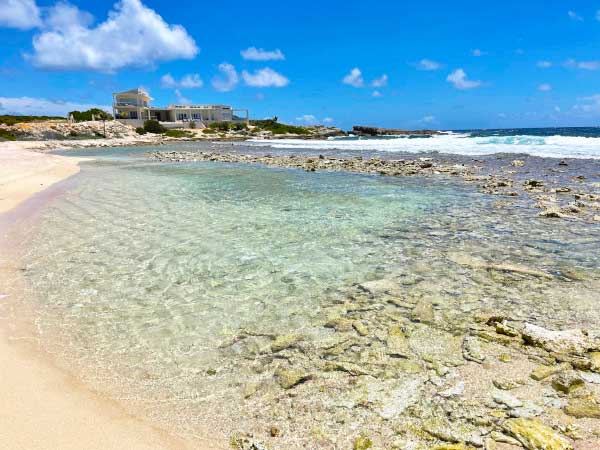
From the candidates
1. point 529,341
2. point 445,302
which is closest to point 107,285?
point 445,302

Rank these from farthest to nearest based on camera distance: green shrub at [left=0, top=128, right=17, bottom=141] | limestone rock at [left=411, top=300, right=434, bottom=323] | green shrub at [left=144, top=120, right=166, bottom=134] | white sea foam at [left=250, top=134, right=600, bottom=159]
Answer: green shrub at [left=144, top=120, right=166, bottom=134] → green shrub at [left=0, top=128, right=17, bottom=141] → white sea foam at [left=250, top=134, right=600, bottom=159] → limestone rock at [left=411, top=300, right=434, bottom=323]

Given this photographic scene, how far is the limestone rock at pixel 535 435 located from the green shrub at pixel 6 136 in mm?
75693

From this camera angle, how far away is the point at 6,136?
62.3 metres

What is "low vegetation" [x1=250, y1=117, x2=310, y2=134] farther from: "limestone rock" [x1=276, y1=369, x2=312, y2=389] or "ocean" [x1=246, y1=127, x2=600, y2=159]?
"limestone rock" [x1=276, y1=369, x2=312, y2=389]

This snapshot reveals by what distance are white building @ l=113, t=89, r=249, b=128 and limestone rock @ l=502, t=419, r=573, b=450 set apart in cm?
9789

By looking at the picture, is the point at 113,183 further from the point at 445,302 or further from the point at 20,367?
the point at 445,302

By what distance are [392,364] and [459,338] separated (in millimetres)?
972

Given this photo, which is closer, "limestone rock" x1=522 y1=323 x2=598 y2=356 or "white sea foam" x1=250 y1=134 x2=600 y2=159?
"limestone rock" x1=522 y1=323 x2=598 y2=356

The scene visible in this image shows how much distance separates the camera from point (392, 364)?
12.9 feet

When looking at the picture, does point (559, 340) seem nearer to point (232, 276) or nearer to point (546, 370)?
point (546, 370)

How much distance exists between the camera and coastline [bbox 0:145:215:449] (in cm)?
289

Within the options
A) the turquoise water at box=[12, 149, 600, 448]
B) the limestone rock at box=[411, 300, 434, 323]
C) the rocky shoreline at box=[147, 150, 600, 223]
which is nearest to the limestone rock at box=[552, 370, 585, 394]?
the turquoise water at box=[12, 149, 600, 448]

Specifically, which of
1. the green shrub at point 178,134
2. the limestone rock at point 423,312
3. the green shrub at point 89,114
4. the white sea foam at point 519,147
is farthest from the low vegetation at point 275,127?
the limestone rock at point 423,312

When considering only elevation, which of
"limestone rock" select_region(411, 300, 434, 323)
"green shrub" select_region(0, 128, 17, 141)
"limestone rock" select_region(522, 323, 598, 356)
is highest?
"green shrub" select_region(0, 128, 17, 141)
